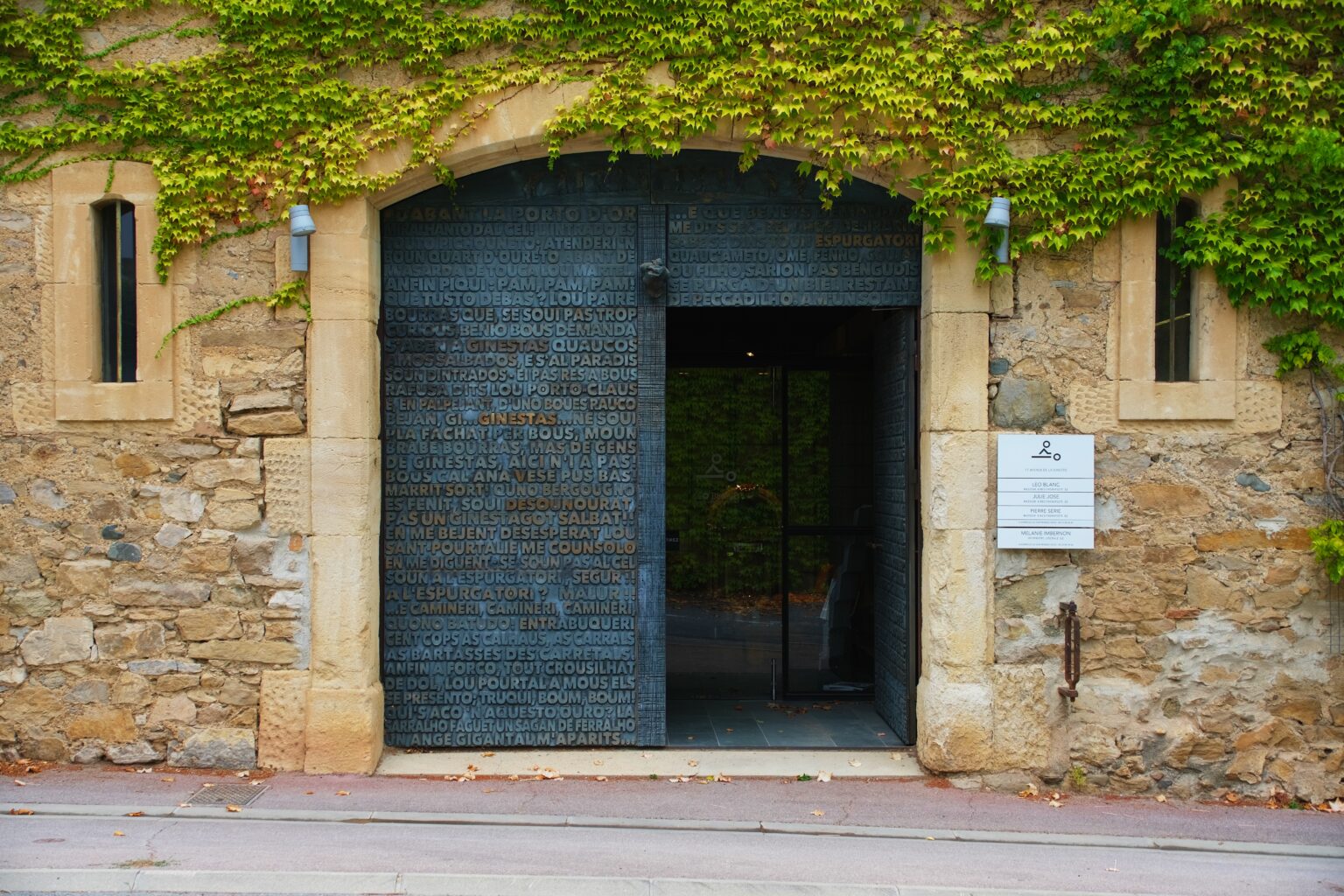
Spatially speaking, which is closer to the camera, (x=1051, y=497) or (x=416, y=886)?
(x=416, y=886)

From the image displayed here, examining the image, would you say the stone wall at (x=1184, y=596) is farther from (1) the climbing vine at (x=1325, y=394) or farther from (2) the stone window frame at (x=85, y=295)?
(2) the stone window frame at (x=85, y=295)

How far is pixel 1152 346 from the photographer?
580cm

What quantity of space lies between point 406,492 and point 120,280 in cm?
196

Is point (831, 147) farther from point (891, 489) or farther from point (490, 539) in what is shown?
point (490, 539)

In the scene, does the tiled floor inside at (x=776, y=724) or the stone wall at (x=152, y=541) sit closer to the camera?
the stone wall at (x=152, y=541)

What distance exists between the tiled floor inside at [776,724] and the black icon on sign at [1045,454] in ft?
6.37

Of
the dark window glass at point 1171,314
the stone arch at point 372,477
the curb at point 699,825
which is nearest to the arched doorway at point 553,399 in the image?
the stone arch at point 372,477

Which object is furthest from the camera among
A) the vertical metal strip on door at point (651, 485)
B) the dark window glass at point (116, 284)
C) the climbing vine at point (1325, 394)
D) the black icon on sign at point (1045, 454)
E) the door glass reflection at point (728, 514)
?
the door glass reflection at point (728, 514)

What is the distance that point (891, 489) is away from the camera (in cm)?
672

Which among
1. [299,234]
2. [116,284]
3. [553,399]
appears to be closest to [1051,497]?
[553,399]

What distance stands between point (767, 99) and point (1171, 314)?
2.57m

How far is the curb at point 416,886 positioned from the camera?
432 cm

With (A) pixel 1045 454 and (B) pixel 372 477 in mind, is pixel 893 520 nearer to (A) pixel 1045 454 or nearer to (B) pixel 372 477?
(A) pixel 1045 454

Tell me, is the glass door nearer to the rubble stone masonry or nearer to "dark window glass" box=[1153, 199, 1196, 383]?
the rubble stone masonry
